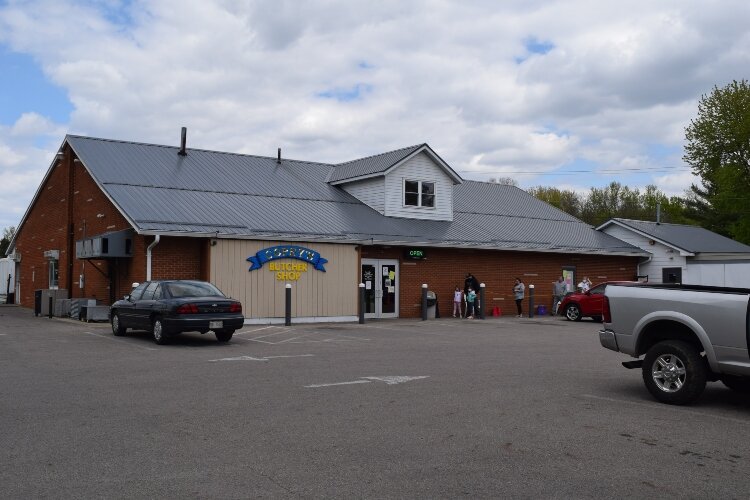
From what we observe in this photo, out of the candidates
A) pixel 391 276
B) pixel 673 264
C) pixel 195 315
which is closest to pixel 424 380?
pixel 195 315

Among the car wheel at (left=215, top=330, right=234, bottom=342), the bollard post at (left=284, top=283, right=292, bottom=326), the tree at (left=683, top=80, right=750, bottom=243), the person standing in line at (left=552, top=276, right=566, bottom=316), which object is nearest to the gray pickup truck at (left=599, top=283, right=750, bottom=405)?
the car wheel at (left=215, top=330, right=234, bottom=342)

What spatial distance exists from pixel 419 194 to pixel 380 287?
213 inches

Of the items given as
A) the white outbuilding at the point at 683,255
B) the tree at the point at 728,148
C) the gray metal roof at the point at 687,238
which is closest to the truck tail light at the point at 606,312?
the white outbuilding at the point at 683,255

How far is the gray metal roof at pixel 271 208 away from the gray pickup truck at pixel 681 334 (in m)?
14.5

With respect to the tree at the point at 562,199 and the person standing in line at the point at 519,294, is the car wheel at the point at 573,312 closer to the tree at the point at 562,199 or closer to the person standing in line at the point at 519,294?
the person standing in line at the point at 519,294

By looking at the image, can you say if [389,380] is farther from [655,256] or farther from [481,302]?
[655,256]

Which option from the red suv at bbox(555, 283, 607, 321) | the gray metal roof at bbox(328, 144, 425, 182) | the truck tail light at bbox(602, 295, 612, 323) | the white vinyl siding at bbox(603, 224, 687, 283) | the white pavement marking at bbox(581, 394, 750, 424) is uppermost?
the gray metal roof at bbox(328, 144, 425, 182)

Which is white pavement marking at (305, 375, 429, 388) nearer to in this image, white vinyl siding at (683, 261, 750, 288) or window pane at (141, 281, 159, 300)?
window pane at (141, 281, 159, 300)

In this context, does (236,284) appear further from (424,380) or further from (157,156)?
(424,380)

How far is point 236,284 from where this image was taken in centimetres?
2253

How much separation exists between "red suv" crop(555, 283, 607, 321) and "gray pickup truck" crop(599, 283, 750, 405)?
17139 millimetres

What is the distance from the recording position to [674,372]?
934 cm

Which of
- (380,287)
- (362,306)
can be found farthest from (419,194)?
(362,306)

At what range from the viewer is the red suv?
88.2 ft
